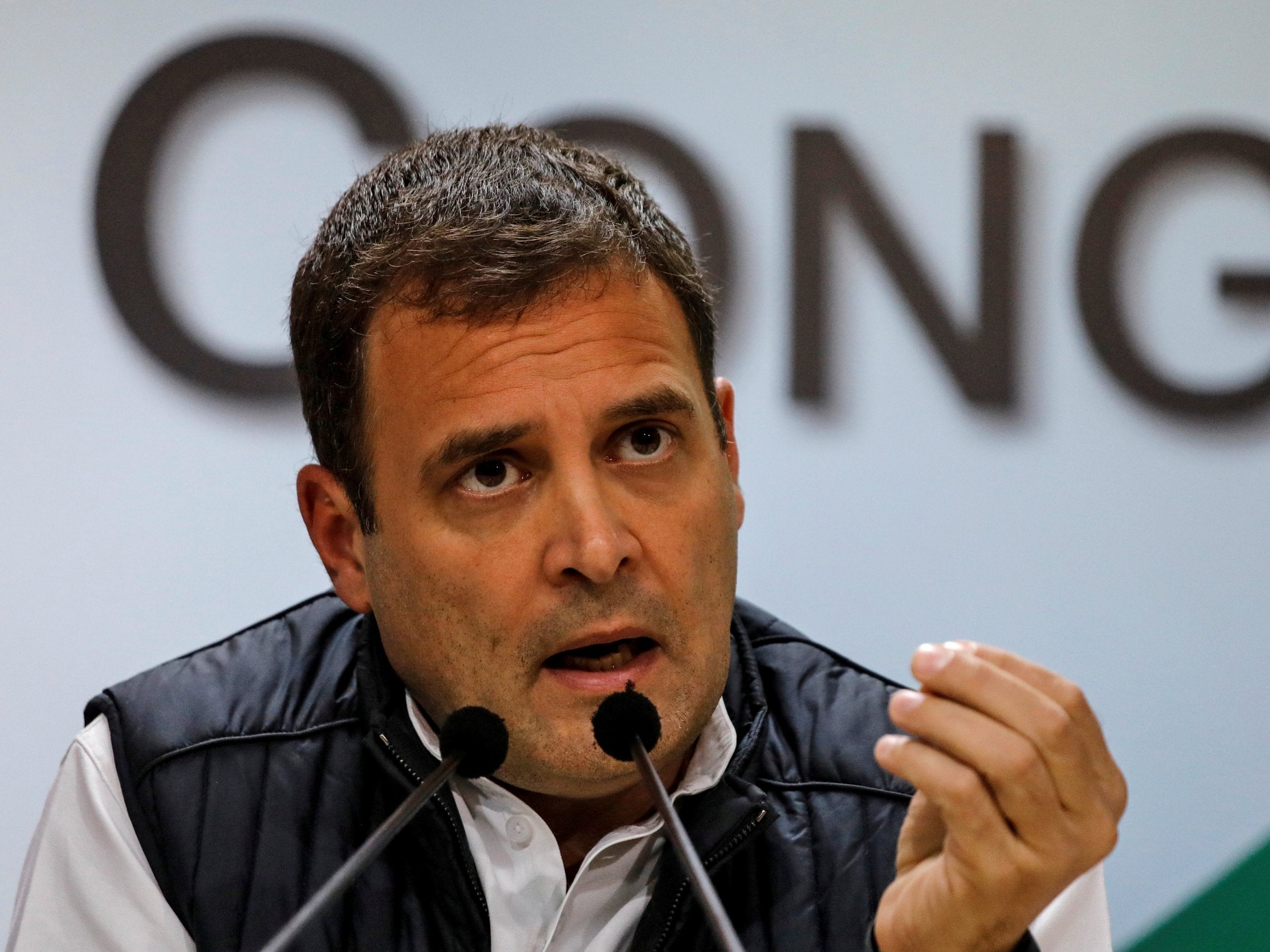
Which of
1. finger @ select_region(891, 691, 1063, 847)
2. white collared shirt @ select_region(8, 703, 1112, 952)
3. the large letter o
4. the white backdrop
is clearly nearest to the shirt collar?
white collared shirt @ select_region(8, 703, 1112, 952)

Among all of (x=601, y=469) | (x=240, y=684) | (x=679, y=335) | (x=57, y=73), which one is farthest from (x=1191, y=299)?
(x=57, y=73)

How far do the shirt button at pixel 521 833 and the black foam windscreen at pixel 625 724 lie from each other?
0.88 feet

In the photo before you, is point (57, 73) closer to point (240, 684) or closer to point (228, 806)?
point (240, 684)

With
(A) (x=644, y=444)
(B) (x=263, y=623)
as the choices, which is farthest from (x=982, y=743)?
(B) (x=263, y=623)

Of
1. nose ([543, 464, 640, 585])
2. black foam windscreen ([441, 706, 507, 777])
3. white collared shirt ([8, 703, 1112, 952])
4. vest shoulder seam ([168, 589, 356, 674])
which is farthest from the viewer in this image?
vest shoulder seam ([168, 589, 356, 674])

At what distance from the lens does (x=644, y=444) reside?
135 cm

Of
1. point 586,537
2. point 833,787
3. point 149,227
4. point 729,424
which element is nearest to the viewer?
point 586,537

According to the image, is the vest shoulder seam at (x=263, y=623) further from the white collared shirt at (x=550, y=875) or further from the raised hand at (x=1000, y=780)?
the raised hand at (x=1000, y=780)

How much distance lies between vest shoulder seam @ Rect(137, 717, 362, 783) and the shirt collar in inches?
3.7

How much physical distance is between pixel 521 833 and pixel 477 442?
0.39 m

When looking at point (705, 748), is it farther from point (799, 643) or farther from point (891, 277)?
point (891, 277)

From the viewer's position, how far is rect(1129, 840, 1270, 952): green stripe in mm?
2385

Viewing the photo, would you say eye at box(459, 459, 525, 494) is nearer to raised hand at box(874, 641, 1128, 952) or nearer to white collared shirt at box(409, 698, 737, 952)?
white collared shirt at box(409, 698, 737, 952)

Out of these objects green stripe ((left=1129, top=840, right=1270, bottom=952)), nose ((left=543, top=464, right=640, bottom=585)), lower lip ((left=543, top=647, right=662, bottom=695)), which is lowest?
green stripe ((left=1129, top=840, right=1270, bottom=952))
